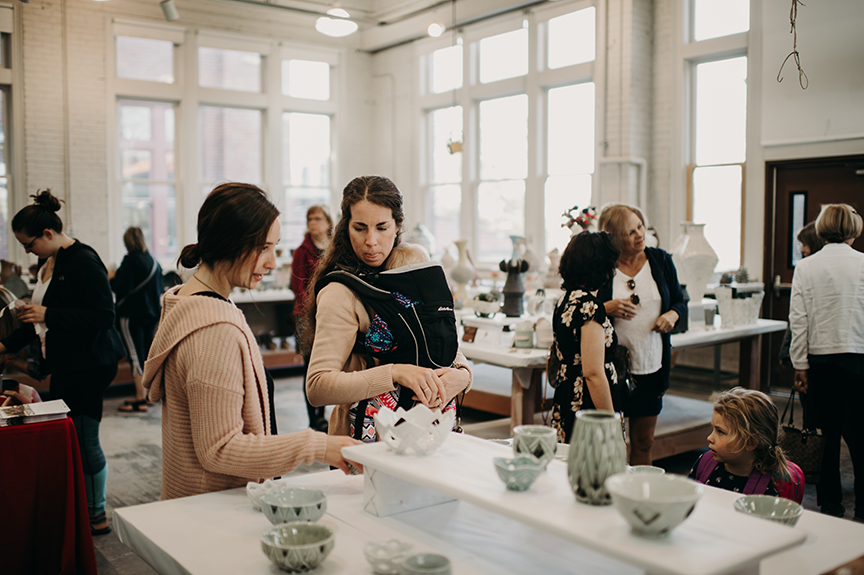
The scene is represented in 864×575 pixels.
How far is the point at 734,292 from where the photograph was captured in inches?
194

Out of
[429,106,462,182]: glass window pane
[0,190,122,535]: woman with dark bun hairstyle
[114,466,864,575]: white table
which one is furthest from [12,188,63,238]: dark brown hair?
[429,106,462,182]: glass window pane

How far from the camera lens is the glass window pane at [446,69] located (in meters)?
9.79

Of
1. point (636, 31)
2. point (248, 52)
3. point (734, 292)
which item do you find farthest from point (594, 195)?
point (248, 52)

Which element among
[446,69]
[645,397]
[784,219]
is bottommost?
[645,397]

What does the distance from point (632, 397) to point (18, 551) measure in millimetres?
2624

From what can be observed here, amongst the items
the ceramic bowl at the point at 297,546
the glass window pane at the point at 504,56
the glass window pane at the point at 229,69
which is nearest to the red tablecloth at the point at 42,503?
the ceramic bowl at the point at 297,546

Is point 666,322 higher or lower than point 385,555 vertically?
higher

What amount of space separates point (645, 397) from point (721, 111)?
15.6 ft

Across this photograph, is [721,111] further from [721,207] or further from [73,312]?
[73,312]

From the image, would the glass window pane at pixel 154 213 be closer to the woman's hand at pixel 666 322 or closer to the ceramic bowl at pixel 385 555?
the woman's hand at pixel 666 322

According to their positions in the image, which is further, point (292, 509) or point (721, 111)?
point (721, 111)

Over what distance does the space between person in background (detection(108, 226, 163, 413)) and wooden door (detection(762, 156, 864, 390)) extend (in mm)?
5497

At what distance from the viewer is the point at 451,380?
6.28 ft

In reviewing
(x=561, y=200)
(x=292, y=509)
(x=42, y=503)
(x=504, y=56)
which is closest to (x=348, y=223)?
(x=292, y=509)
